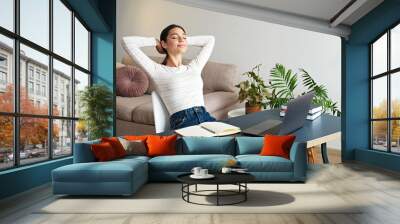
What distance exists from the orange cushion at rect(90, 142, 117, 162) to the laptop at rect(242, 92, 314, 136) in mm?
3417

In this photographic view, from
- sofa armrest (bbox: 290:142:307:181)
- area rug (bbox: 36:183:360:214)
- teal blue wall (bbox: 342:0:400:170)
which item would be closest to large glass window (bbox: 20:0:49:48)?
area rug (bbox: 36:183:360:214)

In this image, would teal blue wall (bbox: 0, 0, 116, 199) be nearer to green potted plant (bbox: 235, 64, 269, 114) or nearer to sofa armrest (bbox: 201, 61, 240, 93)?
sofa armrest (bbox: 201, 61, 240, 93)

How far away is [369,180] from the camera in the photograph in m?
5.92

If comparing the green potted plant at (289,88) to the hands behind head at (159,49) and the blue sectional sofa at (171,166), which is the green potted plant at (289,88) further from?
the blue sectional sofa at (171,166)

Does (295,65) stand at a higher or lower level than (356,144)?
higher

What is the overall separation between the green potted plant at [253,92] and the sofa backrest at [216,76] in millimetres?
192

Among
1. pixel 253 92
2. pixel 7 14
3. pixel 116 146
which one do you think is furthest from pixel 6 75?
pixel 253 92

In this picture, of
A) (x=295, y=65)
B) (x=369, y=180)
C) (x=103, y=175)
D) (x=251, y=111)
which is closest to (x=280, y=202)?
(x=103, y=175)

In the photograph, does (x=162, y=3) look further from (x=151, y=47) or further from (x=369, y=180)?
(x=369, y=180)

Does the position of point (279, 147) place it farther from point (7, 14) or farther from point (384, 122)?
point (7, 14)

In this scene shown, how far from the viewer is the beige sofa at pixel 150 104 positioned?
841cm

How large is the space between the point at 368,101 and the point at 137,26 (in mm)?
5155

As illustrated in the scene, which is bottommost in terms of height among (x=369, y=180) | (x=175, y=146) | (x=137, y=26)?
(x=369, y=180)

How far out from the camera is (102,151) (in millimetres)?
5289
